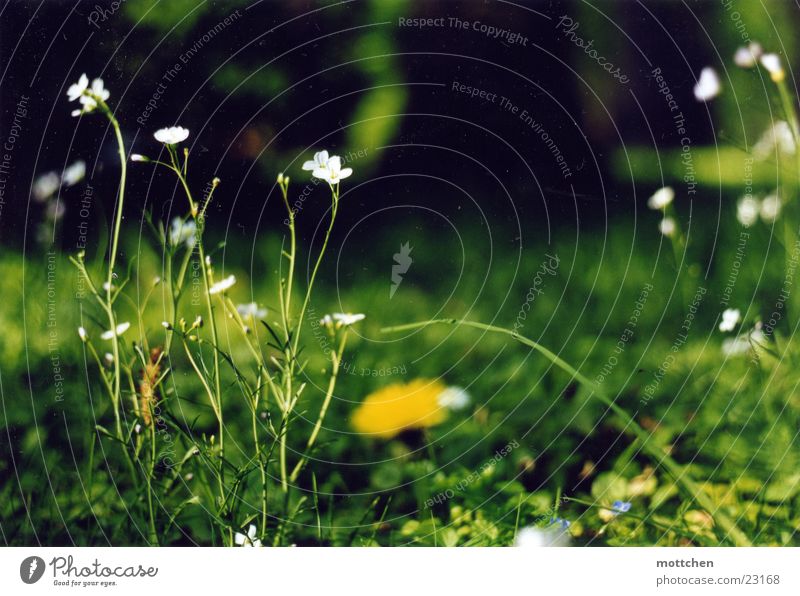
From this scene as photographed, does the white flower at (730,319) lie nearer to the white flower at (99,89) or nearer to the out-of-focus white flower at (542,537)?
the out-of-focus white flower at (542,537)

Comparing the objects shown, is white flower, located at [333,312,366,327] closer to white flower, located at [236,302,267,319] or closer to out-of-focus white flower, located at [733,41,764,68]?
white flower, located at [236,302,267,319]

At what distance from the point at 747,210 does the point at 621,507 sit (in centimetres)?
28

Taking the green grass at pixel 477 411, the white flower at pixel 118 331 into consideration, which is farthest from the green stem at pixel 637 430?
the white flower at pixel 118 331

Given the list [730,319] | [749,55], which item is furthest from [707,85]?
[730,319]

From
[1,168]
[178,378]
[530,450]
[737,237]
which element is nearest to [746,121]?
[737,237]

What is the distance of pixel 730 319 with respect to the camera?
79cm

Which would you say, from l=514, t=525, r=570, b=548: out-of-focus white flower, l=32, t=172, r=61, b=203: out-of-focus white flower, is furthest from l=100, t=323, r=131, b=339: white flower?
l=514, t=525, r=570, b=548: out-of-focus white flower

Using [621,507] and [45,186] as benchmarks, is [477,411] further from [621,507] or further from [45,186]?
[45,186]

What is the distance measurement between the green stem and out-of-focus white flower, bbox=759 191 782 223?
0.70ft

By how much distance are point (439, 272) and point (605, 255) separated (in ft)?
0.49

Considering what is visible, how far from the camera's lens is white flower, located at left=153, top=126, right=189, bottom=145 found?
0.76 metres

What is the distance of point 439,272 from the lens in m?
0.79

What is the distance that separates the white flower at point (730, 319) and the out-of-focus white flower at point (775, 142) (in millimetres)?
137
